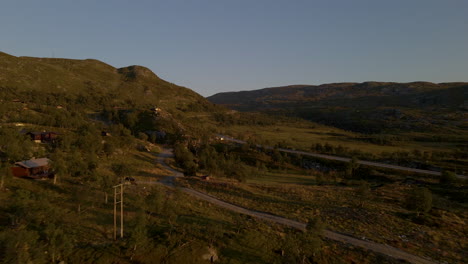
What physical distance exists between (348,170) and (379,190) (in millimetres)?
15398

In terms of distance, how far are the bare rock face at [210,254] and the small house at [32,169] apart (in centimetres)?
3380

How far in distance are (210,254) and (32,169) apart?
36.2 metres

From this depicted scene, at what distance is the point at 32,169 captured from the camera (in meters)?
43.2

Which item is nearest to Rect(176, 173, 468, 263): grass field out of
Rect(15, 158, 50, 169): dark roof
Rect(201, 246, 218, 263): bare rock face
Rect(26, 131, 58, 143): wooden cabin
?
Rect(201, 246, 218, 263): bare rock face

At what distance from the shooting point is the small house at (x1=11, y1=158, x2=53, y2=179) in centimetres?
4225

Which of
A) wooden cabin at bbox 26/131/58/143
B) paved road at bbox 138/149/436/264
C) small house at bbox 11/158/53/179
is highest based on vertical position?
wooden cabin at bbox 26/131/58/143

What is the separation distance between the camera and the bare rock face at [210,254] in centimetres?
2845

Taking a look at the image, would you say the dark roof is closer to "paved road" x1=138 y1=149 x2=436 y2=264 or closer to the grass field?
"paved road" x1=138 y1=149 x2=436 y2=264

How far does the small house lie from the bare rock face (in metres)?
33.8

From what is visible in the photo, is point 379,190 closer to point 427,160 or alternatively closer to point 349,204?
point 349,204

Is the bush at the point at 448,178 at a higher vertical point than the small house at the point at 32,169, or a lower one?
lower

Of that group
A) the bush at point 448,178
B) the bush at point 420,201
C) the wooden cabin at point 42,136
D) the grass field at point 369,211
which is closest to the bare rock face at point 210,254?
the grass field at point 369,211

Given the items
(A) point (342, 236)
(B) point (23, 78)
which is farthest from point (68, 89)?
(A) point (342, 236)

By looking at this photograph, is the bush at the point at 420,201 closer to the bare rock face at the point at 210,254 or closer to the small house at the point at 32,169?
the bare rock face at the point at 210,254
